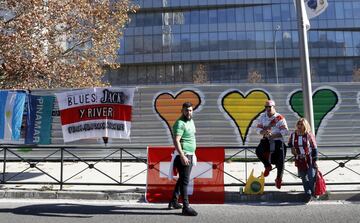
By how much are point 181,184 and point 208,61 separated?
57.7m

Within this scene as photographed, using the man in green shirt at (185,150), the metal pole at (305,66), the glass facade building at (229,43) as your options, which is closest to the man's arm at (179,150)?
the man in green shirt at (185,150)

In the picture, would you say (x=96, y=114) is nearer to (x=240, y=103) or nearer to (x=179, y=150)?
(x=240, y=103)

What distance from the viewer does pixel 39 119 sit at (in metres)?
12.5

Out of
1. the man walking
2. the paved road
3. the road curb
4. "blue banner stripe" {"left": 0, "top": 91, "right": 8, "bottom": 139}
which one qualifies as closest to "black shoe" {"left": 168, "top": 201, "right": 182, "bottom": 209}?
the paved road

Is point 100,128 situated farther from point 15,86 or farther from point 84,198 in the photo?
point 15,86

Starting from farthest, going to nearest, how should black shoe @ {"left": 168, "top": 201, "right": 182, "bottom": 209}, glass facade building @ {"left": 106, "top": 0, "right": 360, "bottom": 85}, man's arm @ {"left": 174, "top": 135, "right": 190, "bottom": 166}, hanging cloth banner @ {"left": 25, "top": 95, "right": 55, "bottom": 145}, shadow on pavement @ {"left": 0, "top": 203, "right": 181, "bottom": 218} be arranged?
glass facade building @ {"left": 106, "top": 0, "right": 360, "bottom": 85}, hanging cloth banner @ {"left": 25, "top": 95, "right": 55, "bottom": 145}, black shoe @ {"left": 168, "top": 201, "right": 182, "bottom": 209}, shadow on pavement @ {"left": 0, "top": 203, "right": 181, "bottom": 218}, man's arm @ {"left": 174, "top": 135, "right": 190, "bottom": 166}

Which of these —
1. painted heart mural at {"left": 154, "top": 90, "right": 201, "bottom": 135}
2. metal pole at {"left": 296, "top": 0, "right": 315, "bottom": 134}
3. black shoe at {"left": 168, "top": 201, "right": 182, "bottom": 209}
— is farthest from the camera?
painted heart mural at {"left": 154, "top": 90, "right": 201, "bottom": 135}

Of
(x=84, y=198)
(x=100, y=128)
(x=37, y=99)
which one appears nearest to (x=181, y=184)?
(x=84, y=198)

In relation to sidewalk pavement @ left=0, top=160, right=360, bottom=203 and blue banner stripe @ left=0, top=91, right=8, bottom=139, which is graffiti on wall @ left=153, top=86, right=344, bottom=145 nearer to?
sidewalk pavement @ left=0, top=160, right=360, bottom=203

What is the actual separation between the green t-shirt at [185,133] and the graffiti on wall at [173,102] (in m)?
6.76

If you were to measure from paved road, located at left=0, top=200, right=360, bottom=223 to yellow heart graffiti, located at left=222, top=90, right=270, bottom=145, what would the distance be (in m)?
5.84

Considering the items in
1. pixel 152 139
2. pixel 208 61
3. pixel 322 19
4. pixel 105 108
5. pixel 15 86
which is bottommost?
pixel 152 139

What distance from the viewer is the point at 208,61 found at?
63562 mm

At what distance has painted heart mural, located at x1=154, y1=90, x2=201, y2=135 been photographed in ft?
44.6
